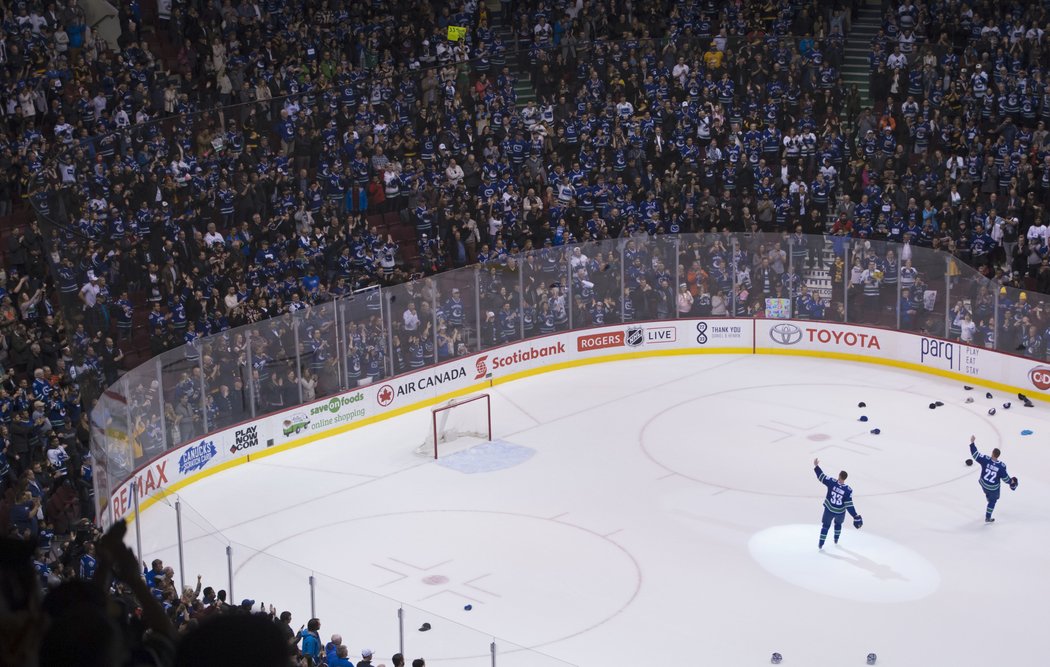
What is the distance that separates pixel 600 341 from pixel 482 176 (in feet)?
12.9

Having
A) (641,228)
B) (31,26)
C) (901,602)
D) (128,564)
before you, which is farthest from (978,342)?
(128,564)

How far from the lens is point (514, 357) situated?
86.6 feet

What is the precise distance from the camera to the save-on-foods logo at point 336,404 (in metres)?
23.2

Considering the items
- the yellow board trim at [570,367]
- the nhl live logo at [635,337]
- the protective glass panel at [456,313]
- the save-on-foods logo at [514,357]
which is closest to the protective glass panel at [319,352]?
the yellow board trim at [570,367]

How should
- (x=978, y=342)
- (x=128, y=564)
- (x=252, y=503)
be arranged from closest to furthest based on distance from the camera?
(x=128, y=564) < (x=252, y=503) < (x=978, y=342)

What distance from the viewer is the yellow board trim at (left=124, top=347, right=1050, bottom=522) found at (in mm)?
22203

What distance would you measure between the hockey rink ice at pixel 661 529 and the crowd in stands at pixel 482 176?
1.68 meters

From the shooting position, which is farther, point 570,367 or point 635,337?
point 635,337

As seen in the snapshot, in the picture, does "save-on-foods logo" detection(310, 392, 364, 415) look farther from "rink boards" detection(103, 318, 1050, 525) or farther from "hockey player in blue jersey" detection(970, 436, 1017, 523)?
"hockey player in blue jersey" detection(970, 436, 1017, 523)

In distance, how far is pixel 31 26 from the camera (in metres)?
25.4

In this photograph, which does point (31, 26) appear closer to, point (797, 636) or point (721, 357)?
point (721, 357)

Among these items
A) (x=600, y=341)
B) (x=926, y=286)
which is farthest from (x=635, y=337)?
(x=926, y=286)

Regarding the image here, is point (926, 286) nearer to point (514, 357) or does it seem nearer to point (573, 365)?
point (573, 365)

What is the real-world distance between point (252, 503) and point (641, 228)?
36.5 feet
